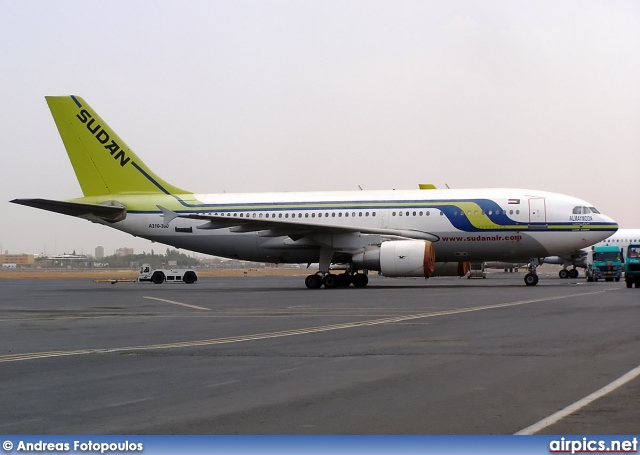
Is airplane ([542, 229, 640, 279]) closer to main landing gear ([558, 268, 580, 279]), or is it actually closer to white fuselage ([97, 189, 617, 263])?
main landing gear ([558, 268, 580, 279])

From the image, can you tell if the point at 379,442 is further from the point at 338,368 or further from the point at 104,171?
the point at 104,171

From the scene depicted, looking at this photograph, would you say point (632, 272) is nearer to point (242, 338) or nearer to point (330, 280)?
point (330, 280)

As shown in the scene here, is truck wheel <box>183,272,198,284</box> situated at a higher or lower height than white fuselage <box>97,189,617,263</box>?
lower

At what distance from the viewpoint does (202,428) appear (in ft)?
24.0

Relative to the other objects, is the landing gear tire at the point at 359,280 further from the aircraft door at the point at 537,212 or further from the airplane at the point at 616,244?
the airplane at the point at 616,244

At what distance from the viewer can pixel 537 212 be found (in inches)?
1474

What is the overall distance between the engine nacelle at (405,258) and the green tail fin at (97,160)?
11.9m

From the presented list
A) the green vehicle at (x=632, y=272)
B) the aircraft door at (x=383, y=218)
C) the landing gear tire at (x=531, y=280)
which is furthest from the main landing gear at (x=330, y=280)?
the green vehicle at (x=632, y=272)

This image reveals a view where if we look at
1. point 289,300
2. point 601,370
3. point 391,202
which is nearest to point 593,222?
point 391,202

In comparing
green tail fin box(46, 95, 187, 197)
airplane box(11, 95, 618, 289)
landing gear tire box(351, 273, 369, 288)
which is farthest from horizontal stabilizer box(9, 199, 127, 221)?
landing gear tire box(351, 273, 369, 288)

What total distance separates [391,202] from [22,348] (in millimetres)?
26206

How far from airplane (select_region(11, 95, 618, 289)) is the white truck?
14215 mm

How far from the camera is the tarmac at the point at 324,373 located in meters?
7.56

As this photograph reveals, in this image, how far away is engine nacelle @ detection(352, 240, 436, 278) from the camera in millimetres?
34656
